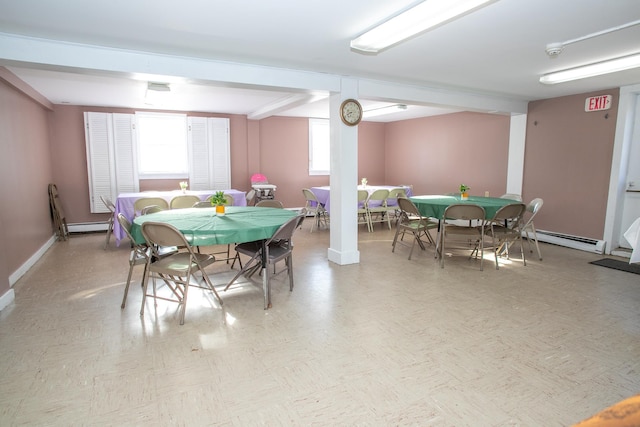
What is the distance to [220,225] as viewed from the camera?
11.1ft

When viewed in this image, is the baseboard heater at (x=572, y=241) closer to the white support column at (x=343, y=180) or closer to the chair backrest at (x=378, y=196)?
the chair backrest at (x=378, y=196)

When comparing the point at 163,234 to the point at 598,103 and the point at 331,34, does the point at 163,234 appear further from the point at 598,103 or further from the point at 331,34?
the point at 598,103

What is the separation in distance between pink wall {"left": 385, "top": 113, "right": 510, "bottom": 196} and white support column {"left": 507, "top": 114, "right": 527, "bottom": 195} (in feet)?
0.59

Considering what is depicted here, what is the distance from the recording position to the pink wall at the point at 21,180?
4064 millimetres

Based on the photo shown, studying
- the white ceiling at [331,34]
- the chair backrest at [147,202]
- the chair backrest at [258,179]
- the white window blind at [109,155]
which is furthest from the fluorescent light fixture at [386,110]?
the white window blind at [109,155]

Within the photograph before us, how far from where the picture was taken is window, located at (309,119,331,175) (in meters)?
9.04

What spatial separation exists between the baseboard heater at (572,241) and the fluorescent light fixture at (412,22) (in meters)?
4.84

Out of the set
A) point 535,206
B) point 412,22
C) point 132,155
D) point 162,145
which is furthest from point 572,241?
point 132,155

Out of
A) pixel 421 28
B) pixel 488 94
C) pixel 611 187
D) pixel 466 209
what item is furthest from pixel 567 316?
pixel 488 94

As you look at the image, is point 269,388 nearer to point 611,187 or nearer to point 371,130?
point 611,187

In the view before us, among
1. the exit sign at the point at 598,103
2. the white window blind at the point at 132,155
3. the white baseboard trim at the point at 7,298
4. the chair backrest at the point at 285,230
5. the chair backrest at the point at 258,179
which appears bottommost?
the white baseboard trim at the point at 7,298

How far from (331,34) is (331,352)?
104 inches

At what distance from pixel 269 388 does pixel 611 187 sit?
19.2 feet

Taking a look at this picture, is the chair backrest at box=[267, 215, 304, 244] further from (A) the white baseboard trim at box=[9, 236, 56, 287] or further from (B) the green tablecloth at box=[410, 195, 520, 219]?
(A) the white baseboard trim at box=[9, 236, 56, 287]
